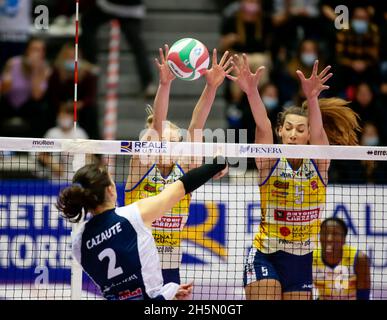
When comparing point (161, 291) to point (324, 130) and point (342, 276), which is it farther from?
point (342, 276)

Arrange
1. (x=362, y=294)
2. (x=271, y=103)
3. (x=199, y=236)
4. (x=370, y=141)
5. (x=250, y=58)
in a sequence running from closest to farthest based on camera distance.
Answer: (x=362, y=294) < (x=199, y=236) < (x=370, y=141) < (x=271, y=103) < (x=250, y=58)

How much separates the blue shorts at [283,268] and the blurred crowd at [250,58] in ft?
18.2

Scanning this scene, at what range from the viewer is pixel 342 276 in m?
9.59

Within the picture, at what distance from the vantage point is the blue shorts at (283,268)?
7938mm

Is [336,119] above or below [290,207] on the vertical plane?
above

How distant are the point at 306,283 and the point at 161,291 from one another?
6.11ft

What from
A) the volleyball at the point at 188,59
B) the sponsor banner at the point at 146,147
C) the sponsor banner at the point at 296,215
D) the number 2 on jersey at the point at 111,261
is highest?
the volleyball at the point at 188,59

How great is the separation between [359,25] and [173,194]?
8.34 meters

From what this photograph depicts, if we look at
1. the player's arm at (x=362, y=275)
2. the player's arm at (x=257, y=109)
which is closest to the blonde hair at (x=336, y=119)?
the player's arm at (x=257, y=109)

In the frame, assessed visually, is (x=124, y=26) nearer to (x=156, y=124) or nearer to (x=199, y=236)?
(x=199, y=236)

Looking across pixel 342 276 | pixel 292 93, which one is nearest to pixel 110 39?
pixel 292 93

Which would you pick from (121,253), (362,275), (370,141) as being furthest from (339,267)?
(370,141)

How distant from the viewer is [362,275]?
977 cm

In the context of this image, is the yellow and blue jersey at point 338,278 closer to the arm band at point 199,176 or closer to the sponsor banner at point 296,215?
the sponsor banner at point 296,215
